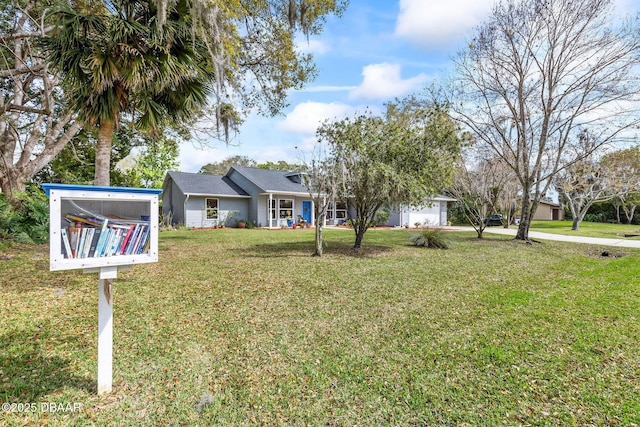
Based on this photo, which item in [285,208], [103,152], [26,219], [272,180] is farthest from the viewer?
[272,180]

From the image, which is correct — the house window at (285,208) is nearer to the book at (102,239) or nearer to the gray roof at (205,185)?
the gray roof at (205,185)

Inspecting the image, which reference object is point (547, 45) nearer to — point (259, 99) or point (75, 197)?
point (259, 99)

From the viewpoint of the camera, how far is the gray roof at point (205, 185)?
19.9 meters

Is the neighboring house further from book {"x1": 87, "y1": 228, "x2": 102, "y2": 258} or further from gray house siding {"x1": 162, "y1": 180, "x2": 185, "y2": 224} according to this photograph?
book {"x1": 87, "y1": 228, "x2": 102, "y2": 258}

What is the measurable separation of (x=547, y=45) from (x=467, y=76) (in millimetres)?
3125

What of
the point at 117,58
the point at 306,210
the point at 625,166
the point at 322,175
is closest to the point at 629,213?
the point at 625,166

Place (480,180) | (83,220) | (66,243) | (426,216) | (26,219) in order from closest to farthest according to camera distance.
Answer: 1. (66,243)
2. (83,220)
3. (26,219)
4. (480,180)
5. (426,216)

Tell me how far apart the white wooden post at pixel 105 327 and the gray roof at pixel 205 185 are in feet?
58.9

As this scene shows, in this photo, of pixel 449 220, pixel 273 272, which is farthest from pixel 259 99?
pixel 449 220

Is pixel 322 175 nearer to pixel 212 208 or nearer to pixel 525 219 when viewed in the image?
pixel 525 219

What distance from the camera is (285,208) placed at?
21828mm

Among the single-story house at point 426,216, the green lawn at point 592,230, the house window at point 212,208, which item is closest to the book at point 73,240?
the house window at point 212,208

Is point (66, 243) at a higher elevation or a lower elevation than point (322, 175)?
lower

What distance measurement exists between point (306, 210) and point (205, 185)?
24.6ft
